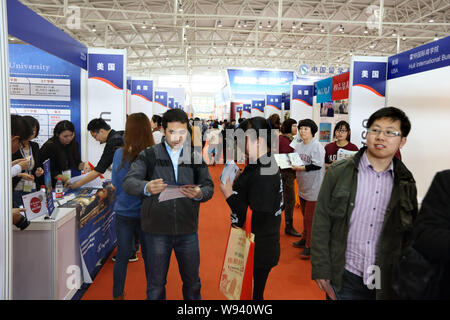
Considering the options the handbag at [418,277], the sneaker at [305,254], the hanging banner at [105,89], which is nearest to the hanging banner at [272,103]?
the hanging banner at [105,89]

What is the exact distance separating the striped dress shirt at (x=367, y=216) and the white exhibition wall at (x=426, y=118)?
3.19 meters

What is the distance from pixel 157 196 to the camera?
1.93 meters

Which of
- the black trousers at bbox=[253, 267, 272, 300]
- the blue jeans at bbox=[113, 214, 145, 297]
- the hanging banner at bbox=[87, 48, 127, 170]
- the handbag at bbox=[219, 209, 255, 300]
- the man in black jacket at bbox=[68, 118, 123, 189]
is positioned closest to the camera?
the handbag at bbox=[219, 209, 255, 300]

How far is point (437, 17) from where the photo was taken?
13766 millimetres

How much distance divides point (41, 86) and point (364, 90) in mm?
4370

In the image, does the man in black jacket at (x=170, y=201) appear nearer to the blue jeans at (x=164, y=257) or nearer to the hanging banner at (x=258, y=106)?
the blue jeans at (x=164, y=257)

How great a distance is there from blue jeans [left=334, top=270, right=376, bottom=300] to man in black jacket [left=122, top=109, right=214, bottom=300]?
2.76ft

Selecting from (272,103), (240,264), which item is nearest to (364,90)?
(240,264)

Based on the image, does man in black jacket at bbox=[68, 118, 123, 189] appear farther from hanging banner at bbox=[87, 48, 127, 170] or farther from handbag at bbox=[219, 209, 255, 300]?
hanging banner at bbox=[87, 48, 127, 170]

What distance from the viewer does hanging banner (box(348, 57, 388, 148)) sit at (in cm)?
497

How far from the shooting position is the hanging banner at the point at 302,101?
28.5 ft

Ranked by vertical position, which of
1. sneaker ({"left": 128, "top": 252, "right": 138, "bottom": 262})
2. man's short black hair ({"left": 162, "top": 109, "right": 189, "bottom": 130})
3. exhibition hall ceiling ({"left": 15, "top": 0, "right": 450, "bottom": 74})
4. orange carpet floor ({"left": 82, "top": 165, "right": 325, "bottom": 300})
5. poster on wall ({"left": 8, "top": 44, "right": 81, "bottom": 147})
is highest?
exhibition hall ceiling ({"left": 15, "top": 0, "right": 450, "bottom": 74})

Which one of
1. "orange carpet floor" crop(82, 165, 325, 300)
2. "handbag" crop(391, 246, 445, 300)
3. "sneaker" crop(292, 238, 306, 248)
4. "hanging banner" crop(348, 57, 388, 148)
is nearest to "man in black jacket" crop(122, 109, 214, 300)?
"orange carpet floor" crop(82, 165, 325, 300)

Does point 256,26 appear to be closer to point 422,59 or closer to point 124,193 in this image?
point 422,59
